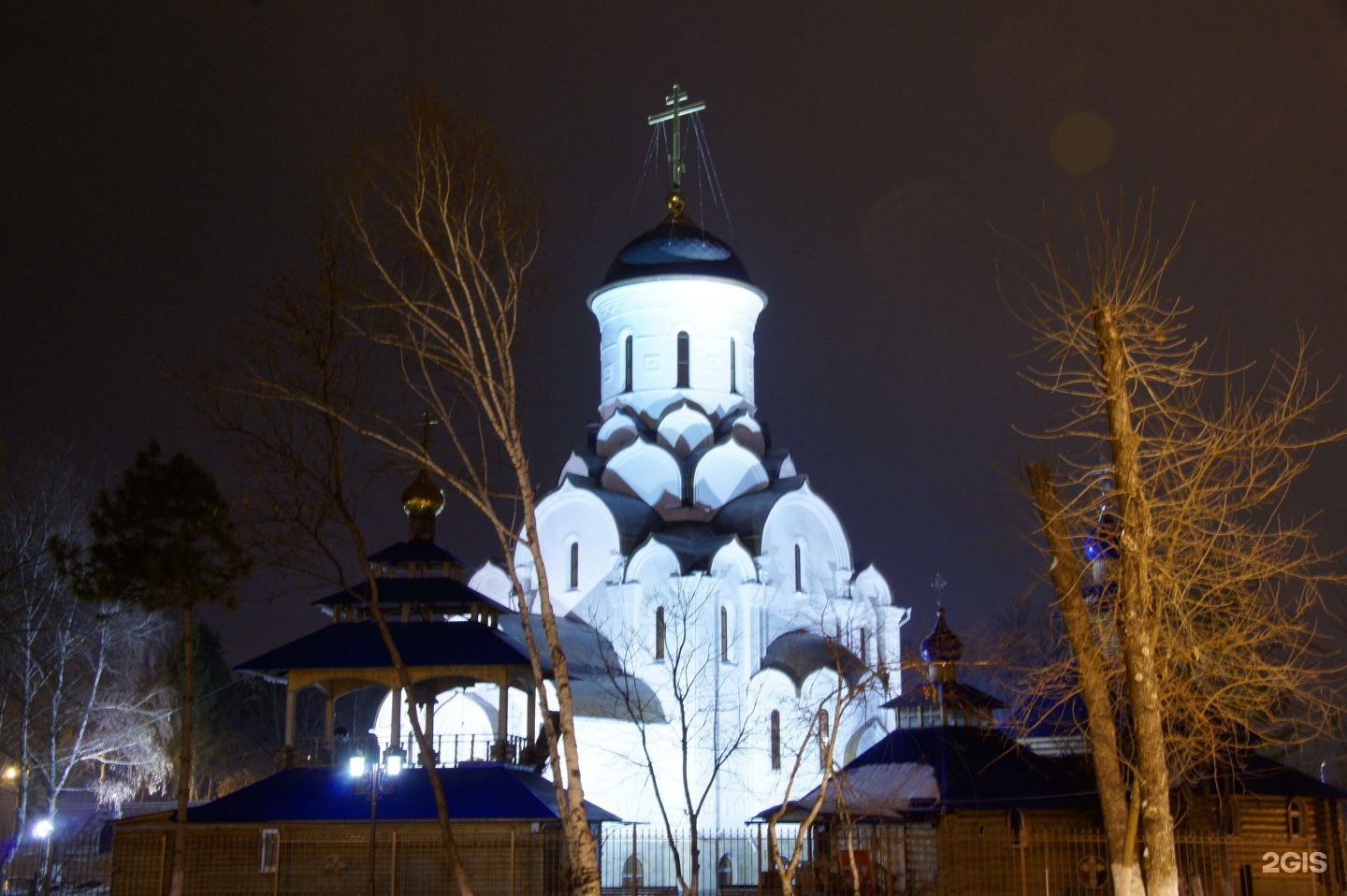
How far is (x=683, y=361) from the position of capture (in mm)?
31938

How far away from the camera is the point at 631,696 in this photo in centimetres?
2630

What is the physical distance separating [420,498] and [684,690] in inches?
244

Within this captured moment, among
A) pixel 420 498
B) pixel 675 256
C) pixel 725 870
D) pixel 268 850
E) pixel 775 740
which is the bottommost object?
pixel 725 870

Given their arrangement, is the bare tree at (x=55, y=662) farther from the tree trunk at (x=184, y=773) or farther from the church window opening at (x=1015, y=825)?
the church window opening at (x=1015, y=825)

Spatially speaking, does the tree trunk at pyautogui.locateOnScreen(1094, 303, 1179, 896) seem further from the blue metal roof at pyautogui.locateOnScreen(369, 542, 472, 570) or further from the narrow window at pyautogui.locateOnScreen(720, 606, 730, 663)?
the narrow window at pyautogui.locateOnScreen(720, 606, 730, 663)

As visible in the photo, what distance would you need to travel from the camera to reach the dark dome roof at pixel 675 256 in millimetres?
31828

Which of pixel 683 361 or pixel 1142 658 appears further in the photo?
pixel 683 361

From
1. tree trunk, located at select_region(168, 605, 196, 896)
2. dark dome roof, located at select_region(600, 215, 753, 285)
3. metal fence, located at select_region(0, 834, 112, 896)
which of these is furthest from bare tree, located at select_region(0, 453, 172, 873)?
dark dome roof, located at select_region(600, 215, 753, 285)

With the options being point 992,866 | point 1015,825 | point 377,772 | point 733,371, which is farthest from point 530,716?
point 733,371

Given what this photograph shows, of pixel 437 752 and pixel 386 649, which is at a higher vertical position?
pixel 386 649

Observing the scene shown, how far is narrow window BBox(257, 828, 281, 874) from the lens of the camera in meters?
18.2

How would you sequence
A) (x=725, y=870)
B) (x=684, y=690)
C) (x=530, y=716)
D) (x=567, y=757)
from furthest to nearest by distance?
(x=684, y=690)
(x=725, y=870)
(x=530, y=716)
(x=567, y=757)

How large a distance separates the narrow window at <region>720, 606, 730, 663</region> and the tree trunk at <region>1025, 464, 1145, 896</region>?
1610 centimetres

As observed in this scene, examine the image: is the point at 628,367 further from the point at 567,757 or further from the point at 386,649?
the point at 567,757
